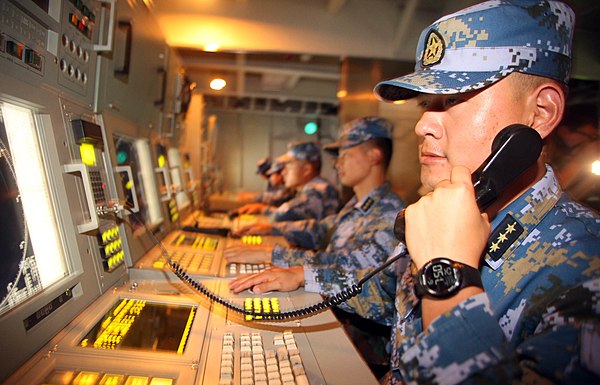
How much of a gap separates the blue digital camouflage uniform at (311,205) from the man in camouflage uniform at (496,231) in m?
2.69

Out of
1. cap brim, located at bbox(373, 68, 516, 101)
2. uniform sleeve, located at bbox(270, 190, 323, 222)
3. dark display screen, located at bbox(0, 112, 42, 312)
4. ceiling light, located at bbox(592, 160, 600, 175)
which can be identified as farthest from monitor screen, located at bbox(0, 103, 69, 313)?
uniform sleeve, located at bbox(270, 190, 323, 222)

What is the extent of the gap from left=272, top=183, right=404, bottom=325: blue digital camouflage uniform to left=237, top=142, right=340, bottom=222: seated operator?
0.85 metres

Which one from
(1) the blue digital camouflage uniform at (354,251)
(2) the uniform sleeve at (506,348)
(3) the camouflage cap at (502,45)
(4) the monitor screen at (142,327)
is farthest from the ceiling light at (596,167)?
(4) the monitor screen at (142,327)

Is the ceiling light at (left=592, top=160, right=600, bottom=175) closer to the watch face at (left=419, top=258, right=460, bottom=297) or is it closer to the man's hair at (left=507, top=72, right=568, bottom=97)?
the man's hair at (left=507, top=72, right=568, bottom=97)

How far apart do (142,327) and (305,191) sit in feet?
9.43

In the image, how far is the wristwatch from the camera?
67 centimetres

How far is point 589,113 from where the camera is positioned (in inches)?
78.9

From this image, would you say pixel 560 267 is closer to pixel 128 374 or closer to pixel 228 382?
pixel 228 382

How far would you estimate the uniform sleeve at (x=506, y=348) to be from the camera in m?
0.57

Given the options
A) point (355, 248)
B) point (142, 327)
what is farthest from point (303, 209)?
point (142, 327)

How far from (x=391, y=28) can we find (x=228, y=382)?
3332 millimetres

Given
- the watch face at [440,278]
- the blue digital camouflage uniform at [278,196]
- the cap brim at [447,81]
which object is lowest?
the blue digital camouflage uniform at [278,196]

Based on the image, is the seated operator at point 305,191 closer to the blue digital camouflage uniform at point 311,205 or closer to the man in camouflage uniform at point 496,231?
the blue digital camouflage uniform at point 311,205

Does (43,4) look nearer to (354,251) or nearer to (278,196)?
(354,251)
